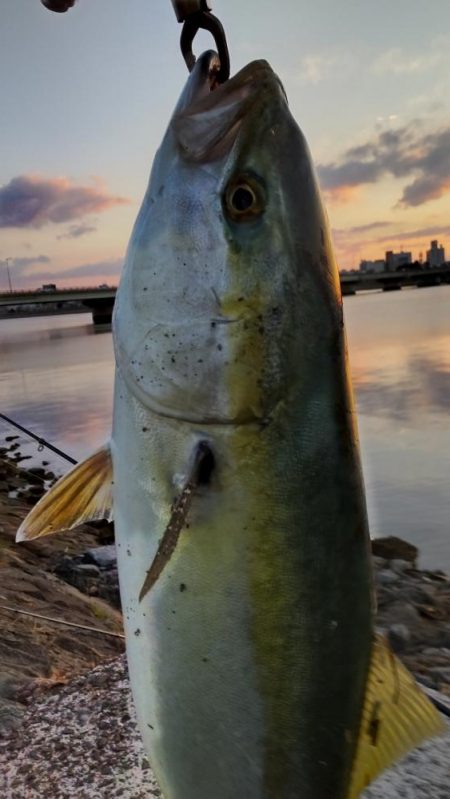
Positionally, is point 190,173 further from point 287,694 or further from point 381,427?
point 381,427

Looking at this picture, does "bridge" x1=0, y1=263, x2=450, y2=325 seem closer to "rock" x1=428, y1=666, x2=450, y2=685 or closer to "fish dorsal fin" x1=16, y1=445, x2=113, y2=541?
"rock" x1=428, y1=666, x2=450, y2=685

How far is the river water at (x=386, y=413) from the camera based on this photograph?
416 inches

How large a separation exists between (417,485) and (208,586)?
10232mm

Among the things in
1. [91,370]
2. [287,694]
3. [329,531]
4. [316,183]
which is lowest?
[91,370]

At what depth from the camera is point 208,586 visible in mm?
1919

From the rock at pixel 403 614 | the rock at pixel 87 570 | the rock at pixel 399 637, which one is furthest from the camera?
the rock at pixel 87 570

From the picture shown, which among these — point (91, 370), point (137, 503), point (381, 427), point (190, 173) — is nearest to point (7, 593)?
point (137, 503)

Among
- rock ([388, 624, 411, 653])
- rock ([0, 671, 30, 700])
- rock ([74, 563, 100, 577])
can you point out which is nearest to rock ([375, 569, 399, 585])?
rock ([388, 624, 411, 653])

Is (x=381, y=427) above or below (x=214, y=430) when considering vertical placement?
below

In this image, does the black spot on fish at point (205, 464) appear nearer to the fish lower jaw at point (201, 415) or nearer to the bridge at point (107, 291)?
the fish lower jaw at point (201, 415)

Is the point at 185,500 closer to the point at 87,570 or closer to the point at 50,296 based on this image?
the point at 87,570

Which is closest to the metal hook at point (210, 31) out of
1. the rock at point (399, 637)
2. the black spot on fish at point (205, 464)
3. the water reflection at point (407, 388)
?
the black spot on fish at point (205, 464)

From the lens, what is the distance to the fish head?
6.26ft

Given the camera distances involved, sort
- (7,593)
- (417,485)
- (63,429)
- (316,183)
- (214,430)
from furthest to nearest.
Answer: (63,429)
(417,485)
(7,593)
(316,183)
(214,430)
